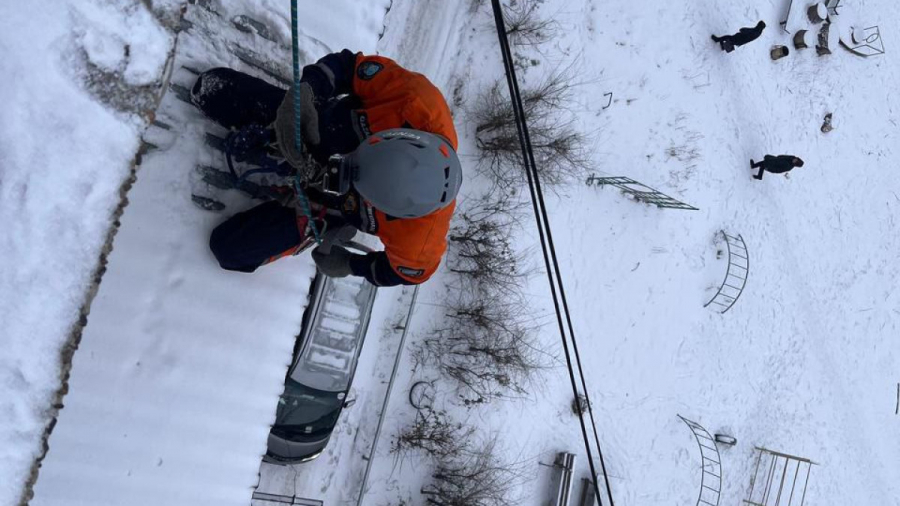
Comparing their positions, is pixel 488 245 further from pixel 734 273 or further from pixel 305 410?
pixel 734 273

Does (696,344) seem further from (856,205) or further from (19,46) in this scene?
(19,46)

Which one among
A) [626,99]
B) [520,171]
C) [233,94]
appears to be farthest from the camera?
[626,99]

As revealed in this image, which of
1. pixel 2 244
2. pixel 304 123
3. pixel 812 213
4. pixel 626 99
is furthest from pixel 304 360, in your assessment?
pixel 812 213

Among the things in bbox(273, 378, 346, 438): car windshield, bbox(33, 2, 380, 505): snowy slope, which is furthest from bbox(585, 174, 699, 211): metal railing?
bbox(33, 2, 380, 505): snowy slope

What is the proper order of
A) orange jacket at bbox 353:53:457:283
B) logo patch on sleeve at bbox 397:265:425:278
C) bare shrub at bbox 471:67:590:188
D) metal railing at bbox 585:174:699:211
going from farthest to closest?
metal railing at bbox 585:174:699:211 → bare shrub at bbox 471:67:590:188 → logo patch on sleeve at bbox 397:265:425:278 → orange jacket at bbox 353:53:457:283

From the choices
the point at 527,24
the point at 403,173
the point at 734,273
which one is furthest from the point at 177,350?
the point at 734,273

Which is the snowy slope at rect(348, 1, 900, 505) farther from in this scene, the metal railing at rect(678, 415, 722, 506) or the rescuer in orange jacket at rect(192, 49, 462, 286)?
the rescuer in orange jacket at rect(192, 49, 462, 286)
